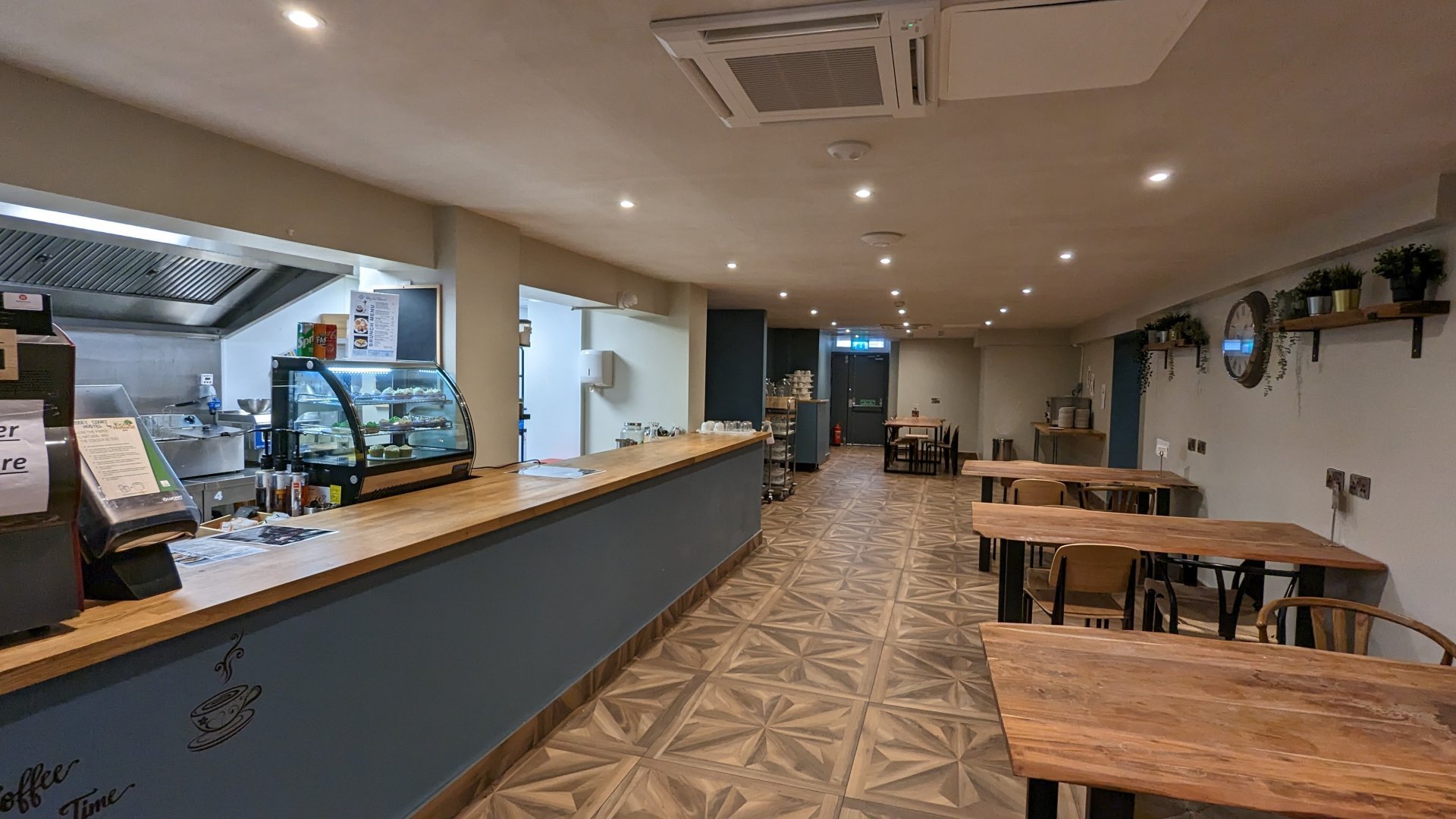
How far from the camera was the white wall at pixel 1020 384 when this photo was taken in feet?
39.4

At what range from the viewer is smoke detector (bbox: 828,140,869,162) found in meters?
2.70

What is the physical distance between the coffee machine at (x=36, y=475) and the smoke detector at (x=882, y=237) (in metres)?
3.93

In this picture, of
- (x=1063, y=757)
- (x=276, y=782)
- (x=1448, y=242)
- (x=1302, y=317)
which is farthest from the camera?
(x=1302, y=317)

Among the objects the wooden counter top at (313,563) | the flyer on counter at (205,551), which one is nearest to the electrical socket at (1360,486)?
the wooden counter top at (313,563)

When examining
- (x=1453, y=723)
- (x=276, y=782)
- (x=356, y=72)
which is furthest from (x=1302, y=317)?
(x=276, y=782)

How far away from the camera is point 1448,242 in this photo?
2963mm

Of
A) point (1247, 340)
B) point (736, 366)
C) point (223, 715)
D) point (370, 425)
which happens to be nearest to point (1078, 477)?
point (1247, 340)

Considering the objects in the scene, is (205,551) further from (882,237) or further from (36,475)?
(882,237)

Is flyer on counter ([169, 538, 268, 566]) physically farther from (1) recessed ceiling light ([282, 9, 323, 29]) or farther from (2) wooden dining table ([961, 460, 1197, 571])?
(2) wooden dining table ([961, 460, 1197, 571])

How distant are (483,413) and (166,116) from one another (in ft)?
7.02

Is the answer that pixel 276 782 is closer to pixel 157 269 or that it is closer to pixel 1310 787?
pixel 1310 787

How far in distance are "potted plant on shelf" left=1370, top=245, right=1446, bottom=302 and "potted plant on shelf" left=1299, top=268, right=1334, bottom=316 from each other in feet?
1.85

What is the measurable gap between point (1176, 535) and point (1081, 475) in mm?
2200

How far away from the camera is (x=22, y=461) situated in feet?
3.83
